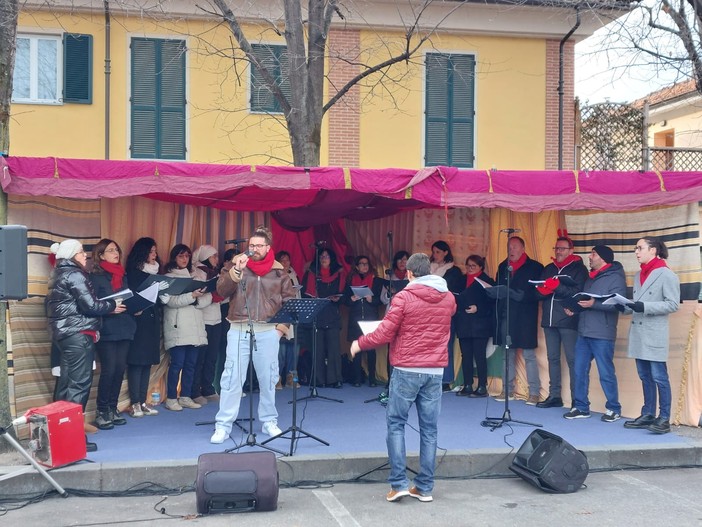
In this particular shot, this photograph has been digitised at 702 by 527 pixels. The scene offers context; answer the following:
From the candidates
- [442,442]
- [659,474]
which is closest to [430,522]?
[442,442]

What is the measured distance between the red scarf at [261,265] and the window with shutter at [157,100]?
8431mm

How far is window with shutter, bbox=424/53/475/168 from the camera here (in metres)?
16.2

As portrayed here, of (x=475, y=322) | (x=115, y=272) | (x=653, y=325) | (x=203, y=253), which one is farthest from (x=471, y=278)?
(x=115, y=272)

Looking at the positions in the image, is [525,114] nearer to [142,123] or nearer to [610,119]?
[610,119]

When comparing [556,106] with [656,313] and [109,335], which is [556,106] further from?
[109,335]

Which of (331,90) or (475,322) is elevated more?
(331,90)

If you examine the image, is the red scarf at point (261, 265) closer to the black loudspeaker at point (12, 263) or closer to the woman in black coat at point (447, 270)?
the black loudspeaker at point (12, 263)

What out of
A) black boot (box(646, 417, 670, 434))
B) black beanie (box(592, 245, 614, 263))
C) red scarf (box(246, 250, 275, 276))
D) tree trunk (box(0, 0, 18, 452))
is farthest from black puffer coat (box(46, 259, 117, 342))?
black boot (box(646, 417, 670, 434))

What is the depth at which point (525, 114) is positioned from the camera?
16.5m

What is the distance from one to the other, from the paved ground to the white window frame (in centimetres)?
1051

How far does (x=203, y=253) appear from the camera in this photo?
30.9ft

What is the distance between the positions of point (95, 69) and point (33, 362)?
899 cm

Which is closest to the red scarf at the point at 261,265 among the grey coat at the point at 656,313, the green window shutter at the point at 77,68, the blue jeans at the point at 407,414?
the blue jeans at the point at 407,414

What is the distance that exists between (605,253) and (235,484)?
4.96 meters
